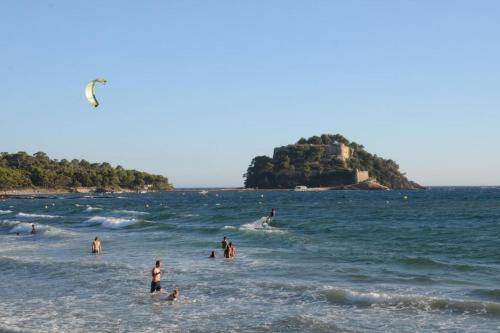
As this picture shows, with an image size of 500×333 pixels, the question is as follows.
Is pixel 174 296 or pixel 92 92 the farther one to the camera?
pixel 92 92

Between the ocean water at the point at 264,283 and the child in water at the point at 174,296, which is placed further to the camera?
the child in water at the point at 174,296

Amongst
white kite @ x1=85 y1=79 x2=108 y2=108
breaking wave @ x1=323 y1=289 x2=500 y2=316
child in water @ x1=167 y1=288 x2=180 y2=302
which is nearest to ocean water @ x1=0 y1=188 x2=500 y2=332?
breaking wave @ x1=323 y1=289 x2=500 y2=316

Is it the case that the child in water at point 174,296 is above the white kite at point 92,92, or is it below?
below

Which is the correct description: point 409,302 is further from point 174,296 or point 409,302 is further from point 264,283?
point 174,296

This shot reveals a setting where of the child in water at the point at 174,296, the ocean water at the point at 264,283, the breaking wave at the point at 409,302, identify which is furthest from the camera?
the child in water at the point at 174,296

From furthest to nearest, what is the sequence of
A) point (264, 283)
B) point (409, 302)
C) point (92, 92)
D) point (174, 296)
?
point (92, 92)
point (264, 283)
point (174, 296)
point (409, 302)

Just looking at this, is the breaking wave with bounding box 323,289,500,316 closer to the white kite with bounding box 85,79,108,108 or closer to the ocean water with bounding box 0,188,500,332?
the ocean water with bounding box 0,188,500,332

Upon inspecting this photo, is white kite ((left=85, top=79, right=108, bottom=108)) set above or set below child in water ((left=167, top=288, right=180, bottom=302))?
above

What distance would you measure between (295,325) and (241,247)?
726 inches

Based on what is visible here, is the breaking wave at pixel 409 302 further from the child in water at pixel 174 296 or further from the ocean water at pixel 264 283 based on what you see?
the child in water at pixel 174 296

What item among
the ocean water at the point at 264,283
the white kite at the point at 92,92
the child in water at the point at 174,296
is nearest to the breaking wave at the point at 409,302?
the ocean water at the point at 264,283

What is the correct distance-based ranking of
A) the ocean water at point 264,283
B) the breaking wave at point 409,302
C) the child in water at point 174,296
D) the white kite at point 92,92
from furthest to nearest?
1. the white kite at point 92,92
2. the child in water at point 174,296
3. the breaking wave at point 409,302
4. the ocean water at point 264,283

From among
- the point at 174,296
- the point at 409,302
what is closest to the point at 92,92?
the point at 174,296

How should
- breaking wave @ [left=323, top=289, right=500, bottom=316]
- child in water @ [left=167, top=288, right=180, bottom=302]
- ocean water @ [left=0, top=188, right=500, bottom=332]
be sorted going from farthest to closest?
child in water @ [left=167, top=288, right=180, bottom=302], breaking wave @ [left=323, top=289, right=500, bottom=316], ocean water @ [left=0, top=188, right=500, bottom=332]
